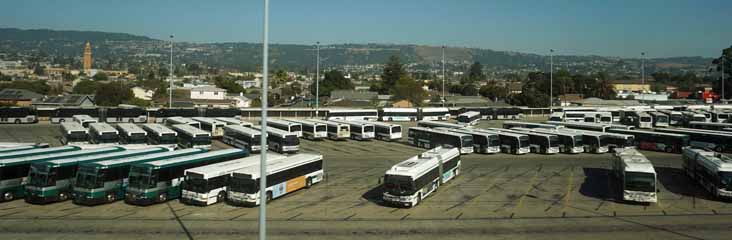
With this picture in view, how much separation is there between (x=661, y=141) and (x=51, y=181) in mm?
40831

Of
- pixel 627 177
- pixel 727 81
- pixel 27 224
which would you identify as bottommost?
pixel 27 224

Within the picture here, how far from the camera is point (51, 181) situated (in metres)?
23.6

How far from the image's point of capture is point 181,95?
11425cm

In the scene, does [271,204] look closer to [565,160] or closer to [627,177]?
[627,177]

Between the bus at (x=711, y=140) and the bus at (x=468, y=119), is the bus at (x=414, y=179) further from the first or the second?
the bus at (x=468, y=119)

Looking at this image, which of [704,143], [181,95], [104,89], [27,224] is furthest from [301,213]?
[181,95]

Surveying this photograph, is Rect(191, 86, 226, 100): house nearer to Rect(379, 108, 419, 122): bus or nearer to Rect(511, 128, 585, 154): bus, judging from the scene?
Rect(379, 108, 419, 122): bus

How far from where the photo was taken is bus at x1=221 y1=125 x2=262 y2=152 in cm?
4075

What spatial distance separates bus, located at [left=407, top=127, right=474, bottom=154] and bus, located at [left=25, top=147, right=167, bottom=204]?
25.6 m

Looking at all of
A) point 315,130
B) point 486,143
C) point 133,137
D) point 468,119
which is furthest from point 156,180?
point 468,119

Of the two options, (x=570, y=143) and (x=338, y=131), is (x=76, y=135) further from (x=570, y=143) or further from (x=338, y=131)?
(x=570, y=143)

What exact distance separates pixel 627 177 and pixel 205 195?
17.6m

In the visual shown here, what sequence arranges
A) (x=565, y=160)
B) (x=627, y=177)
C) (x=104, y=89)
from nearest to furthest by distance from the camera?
(x=627, y=177), (x=565, y=160), (x=104, y=89)

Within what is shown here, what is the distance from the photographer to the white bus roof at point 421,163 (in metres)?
23.7
